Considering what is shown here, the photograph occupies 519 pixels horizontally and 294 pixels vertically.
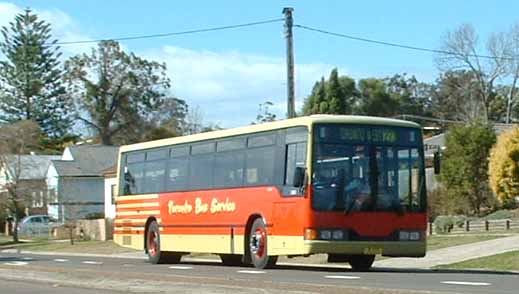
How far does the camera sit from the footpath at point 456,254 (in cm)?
2886

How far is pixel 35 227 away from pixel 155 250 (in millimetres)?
42118

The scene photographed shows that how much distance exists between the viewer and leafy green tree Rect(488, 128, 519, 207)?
5462cm

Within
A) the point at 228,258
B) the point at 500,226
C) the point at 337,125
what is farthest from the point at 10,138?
the point at 337,125

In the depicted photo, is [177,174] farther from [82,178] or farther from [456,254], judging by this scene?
[82,178]

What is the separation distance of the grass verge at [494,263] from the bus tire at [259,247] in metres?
4.71

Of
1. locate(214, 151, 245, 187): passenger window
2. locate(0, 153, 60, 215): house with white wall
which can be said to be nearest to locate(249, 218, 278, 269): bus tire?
locate(214, 151, 245, 187): passenger window

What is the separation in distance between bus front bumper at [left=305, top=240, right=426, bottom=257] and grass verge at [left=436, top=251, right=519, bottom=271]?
8.94 ft

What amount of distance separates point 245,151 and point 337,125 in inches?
121

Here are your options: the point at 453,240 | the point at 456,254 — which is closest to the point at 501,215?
the point at 453,240

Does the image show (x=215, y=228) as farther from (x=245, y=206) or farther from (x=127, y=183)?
(x=127, y=183)

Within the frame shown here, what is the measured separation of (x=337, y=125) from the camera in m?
24.4

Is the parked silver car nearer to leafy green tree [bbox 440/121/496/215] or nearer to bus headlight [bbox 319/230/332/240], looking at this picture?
leafy green tree [bbox 440/121/496/215]

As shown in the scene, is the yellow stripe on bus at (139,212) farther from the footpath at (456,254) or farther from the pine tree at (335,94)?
the pine tree at (335,94)

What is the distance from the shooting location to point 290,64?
122 ft
